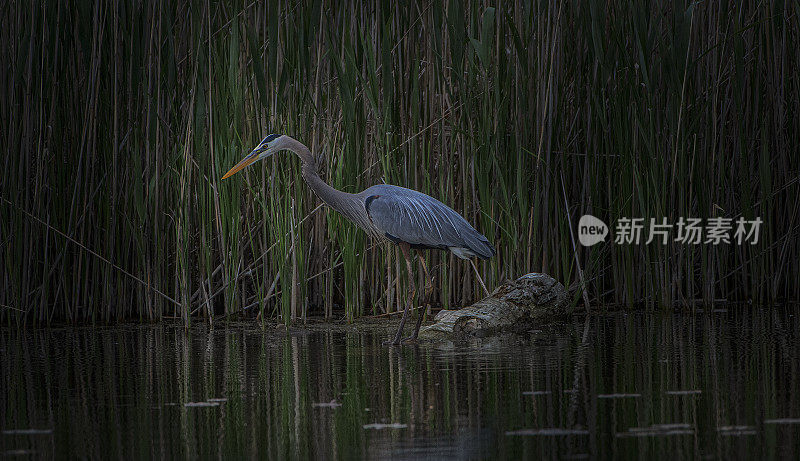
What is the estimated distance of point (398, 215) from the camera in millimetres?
5953

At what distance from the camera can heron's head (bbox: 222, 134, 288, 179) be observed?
621cm

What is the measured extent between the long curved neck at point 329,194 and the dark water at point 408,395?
26.1 inches

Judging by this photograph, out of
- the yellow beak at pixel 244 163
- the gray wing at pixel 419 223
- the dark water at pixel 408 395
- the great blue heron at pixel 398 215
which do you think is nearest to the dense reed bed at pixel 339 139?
the yellow beak at pixel 244 163

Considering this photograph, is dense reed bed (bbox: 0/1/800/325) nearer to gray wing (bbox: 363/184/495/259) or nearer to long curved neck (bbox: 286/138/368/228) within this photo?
long curved neck (bbox: 286/138/368/228)

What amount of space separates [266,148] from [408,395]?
8.35 ft

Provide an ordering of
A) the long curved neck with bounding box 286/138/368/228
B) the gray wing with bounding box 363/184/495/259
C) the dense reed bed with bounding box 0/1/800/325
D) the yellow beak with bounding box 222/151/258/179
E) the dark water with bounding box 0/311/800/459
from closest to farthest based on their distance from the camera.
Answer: the dark water with bounding box 0/311/800/459, the gray wing with bounding box 363/184/495/259, the long curved neck with bounding box 286/138/368/228, the yellow beak with bounding box 222/151/258/179, the dense reed bed with bounding box 0/1/800/325

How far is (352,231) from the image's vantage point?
661 cm

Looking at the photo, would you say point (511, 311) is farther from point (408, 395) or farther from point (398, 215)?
point (408, 395)

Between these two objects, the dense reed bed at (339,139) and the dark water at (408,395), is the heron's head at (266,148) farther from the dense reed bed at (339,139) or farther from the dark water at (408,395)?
the dark water at (408,395)

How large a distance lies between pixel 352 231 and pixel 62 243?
5.69 feet

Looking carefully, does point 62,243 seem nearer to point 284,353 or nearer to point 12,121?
point 12,121

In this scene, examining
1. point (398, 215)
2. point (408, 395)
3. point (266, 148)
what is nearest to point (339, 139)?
point (266, 148)

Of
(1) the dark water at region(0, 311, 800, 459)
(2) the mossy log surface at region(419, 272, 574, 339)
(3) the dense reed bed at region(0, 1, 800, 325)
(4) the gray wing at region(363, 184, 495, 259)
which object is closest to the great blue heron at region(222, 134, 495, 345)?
(4) the gray wing at region(363, 184, 495, 259)

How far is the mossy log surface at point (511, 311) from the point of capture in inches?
238
